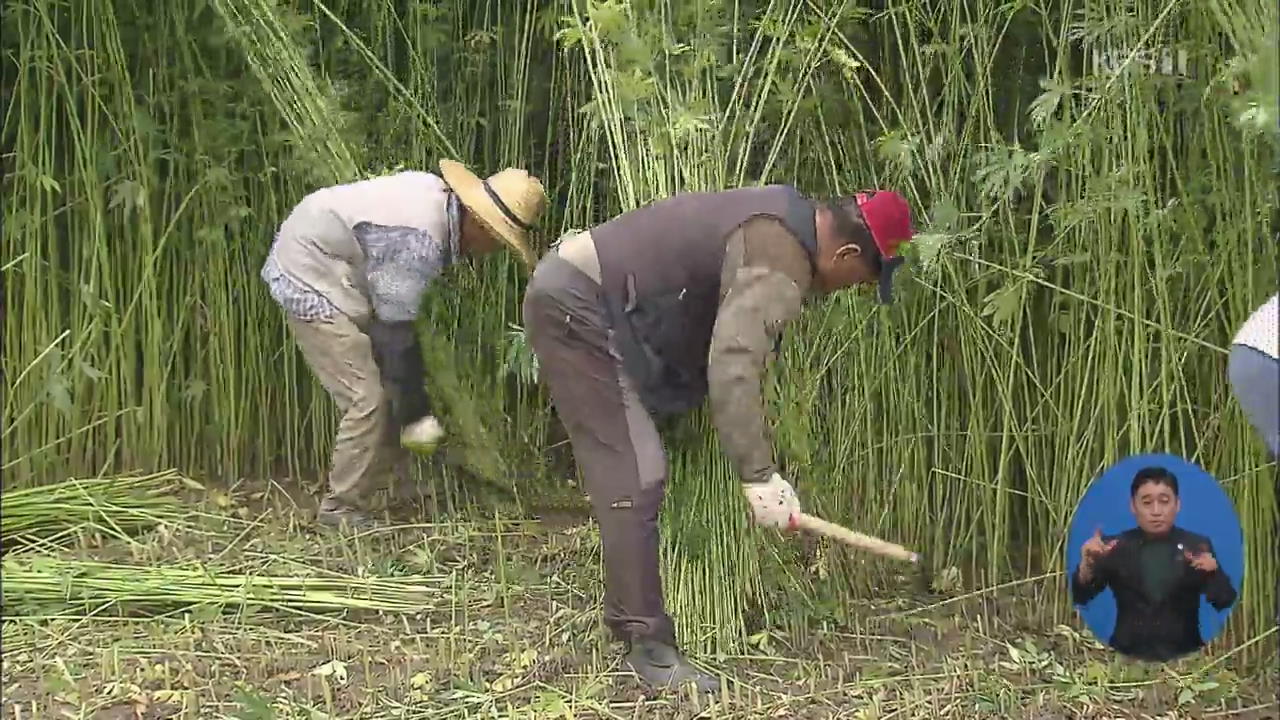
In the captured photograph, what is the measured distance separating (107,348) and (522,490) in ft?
3.46

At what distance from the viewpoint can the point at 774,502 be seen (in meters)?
2.15

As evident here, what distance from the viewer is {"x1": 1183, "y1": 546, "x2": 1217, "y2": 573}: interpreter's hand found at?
6.26ft

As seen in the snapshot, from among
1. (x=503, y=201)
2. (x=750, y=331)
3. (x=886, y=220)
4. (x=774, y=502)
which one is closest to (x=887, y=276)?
(x=886, y=220)

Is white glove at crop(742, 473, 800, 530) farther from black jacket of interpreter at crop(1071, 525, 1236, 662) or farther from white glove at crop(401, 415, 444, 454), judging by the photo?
white glove at crop(401, 415, 444, 454)

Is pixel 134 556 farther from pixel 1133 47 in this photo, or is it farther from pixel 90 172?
pixel 1133 47

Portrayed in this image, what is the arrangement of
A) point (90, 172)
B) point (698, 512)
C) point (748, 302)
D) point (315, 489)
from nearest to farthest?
1. point (748, 302)
2. point (698, 512)
3. point (315, 489)
4. point (90, 172)

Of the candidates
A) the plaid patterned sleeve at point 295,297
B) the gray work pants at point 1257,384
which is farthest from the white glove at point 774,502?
the plaid patterned sleeve at point 295,297

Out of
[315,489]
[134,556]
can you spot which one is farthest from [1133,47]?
[134,556]

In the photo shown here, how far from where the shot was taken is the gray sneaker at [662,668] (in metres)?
2.31

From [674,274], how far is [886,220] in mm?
368

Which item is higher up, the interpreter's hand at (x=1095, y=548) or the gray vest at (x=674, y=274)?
the gray vest at (x=674, y=274)

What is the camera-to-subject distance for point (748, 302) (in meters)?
2.12

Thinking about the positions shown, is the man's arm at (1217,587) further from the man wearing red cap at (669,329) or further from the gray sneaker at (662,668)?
the gray sneaker at (662,668)

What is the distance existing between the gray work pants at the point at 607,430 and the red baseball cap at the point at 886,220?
487 mm
